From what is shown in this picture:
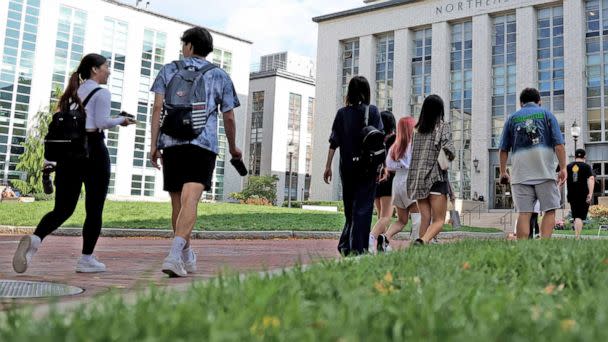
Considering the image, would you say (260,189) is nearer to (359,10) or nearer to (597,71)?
(359,10)

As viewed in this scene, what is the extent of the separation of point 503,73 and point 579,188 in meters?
36.3

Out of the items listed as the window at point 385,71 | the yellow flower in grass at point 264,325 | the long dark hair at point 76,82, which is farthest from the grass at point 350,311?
the window at point 385,71

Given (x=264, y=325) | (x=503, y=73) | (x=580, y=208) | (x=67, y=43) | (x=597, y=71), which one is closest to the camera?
(x=264, y=325)

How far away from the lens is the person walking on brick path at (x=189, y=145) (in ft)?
14.5

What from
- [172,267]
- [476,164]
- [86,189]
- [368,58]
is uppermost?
[368,58]

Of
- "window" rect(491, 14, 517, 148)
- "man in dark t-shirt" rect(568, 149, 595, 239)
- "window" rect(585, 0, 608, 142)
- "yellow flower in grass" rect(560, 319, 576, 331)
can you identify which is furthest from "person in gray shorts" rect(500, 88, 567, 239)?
"window" rect(491, 14, 517, 148)

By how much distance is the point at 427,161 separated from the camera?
655 cm

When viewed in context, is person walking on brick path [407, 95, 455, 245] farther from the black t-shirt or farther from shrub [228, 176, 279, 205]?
shrub [228, 176, 279, 205]

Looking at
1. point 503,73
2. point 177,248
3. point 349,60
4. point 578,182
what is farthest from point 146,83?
point 177,248

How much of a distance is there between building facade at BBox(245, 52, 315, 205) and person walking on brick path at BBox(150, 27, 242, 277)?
66.9 m

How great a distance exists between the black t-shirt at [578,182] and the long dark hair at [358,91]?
644cm

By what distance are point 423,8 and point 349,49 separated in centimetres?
804

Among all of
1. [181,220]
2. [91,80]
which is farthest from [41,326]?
[91,80]

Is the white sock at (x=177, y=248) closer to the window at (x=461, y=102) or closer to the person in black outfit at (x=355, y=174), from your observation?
the person in black outfit at (x=355, y=174)
